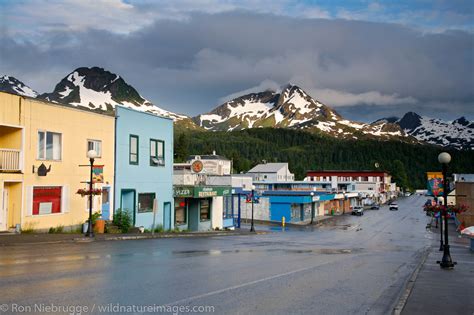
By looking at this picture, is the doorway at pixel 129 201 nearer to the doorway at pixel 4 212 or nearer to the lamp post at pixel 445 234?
the doorway at pixel 4 212

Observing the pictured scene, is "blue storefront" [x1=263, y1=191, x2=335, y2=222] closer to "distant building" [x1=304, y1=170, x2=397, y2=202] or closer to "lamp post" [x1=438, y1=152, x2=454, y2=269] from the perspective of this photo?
"lamp post" [x1=438, y1=152, x2=454, y2=269]

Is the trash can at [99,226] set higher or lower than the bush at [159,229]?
higher

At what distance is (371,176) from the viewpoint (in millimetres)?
191125

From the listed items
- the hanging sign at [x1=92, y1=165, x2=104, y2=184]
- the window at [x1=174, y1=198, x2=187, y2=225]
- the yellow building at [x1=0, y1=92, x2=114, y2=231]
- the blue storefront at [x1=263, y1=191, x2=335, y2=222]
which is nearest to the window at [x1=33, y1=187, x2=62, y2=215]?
the yellow building at [x1=0, y1=92, x2=114, y2=231]

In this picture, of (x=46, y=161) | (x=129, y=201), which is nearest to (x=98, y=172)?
(x=46, y=161)

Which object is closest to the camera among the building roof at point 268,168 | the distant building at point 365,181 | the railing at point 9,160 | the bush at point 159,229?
the railing at point 9,160

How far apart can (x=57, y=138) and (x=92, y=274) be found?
54.7ft

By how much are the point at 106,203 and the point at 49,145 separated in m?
5.48

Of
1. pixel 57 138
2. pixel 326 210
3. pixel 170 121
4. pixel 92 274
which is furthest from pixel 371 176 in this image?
pixel 92 274

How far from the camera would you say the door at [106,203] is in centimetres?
3241

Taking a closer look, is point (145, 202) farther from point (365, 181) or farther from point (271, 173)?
point (365, 181)

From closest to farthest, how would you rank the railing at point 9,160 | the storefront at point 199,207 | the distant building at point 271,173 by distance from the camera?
the railing at point 9,160 < the storefront at point 199,207 < the distant building at point 271,173

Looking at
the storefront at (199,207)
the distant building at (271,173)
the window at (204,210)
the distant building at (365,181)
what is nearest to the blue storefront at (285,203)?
the storefront at (199,207)

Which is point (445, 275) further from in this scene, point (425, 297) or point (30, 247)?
point (30, 247)
